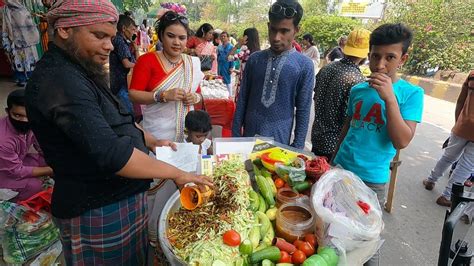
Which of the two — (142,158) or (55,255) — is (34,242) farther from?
(142,158)

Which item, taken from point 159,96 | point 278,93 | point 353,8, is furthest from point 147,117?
point 353,8

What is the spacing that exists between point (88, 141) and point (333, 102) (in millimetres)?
2328

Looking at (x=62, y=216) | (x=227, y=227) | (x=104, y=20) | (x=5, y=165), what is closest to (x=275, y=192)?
(x=227, y=227)

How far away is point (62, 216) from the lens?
148 centimetres

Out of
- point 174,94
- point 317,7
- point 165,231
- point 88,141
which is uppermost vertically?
point 317,7

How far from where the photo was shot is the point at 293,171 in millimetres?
1707

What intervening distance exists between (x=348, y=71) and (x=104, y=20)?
2311mm

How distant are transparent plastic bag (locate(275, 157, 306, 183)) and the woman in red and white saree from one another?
3.18 ft

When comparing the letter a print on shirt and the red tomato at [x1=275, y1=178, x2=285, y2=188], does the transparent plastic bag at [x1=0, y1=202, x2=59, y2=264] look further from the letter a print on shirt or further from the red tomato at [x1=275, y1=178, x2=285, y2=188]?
the letter a print on shirt

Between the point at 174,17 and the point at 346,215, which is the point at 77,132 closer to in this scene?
the point at 346,215

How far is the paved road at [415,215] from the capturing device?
293cm

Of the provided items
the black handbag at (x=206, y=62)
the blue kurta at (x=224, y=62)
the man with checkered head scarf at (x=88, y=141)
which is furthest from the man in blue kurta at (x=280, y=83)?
the blue kurta at (x=224, y=62)

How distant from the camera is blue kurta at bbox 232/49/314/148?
2.43m

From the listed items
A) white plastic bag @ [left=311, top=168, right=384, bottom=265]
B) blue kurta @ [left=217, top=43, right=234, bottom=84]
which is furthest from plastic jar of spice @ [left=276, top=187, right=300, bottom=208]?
blue kurta @ [left=217, top=43, right=234, bottom=84]
